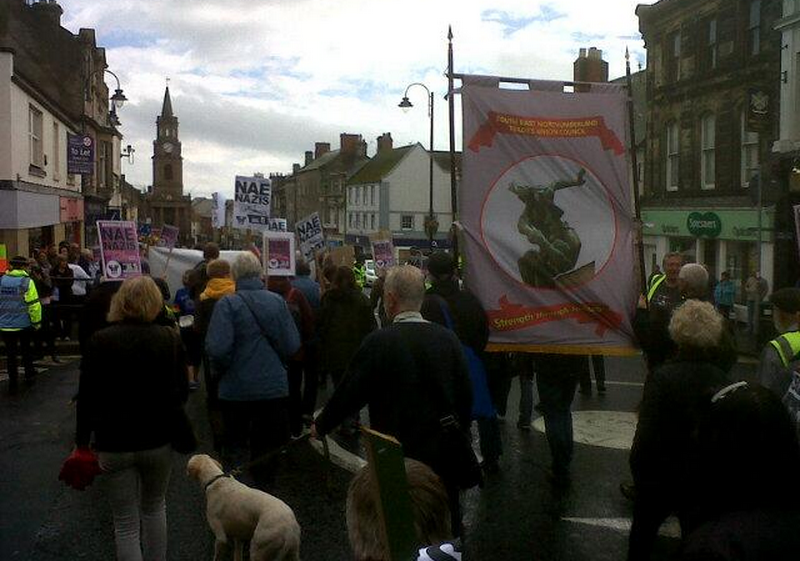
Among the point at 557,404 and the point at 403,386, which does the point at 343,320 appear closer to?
the point at 557,404

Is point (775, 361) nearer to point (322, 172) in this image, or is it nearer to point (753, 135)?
point (753, 135)

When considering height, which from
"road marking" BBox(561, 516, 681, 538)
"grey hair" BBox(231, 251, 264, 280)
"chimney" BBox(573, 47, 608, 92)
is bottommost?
"road marking" BBox(561, 516, 681, 538)

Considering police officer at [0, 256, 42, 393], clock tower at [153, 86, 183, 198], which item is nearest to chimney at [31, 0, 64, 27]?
police officer at [0, 256, 42, 393]

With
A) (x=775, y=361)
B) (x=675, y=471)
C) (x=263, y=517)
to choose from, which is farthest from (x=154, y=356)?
(x=775, y=361)

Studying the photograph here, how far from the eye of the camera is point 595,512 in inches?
246

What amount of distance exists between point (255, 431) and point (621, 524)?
2.64 metres

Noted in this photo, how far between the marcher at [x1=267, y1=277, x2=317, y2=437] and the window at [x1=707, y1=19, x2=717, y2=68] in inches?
876

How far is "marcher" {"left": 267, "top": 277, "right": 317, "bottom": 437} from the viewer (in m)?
7.77

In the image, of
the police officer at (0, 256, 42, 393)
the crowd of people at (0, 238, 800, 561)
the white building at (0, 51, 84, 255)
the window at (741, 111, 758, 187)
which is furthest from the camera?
the window at (741, 111, 758, 187)

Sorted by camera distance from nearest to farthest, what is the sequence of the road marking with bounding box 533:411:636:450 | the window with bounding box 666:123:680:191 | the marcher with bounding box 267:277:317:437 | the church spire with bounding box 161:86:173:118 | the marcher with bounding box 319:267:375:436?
the marcher with bounding box 267:277:317:437 < the road marking with bounding box 533:411:636:450 < the marcher with bounding box 319:267:375:436 < the window with bounding box 666:123:680:191 < the church spire with bounding box 161:86:173:118

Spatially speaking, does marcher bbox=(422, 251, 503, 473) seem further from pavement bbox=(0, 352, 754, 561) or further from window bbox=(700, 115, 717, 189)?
window bbox=(700, 115, 717, 189)

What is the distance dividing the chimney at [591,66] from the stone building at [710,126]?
5800 millimetres

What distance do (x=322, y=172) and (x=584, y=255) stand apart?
81.8 m

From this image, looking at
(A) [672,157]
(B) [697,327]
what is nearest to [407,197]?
(A) [672,157]
